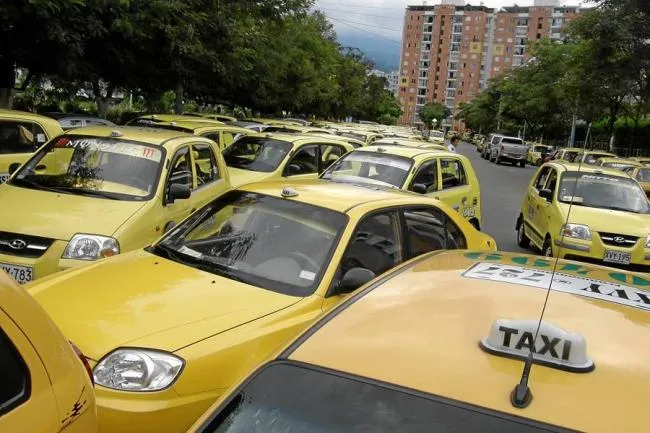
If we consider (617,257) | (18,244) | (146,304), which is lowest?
(617,257)

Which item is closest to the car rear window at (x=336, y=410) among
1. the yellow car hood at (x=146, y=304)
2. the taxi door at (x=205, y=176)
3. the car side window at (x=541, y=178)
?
the yellow car hood at (x=146, y=304)

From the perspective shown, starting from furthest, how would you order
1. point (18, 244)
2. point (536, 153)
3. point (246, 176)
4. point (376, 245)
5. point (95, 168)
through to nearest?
point (536, 153) < point (246, 176) < point (95, 168) < point (18, 244) < point (376, 245)

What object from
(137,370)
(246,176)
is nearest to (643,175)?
(246,176)

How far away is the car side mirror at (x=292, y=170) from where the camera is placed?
1050cm

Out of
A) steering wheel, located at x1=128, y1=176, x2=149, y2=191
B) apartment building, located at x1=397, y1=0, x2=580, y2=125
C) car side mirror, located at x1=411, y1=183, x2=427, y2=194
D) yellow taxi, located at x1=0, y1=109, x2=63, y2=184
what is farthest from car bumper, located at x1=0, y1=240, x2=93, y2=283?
apartment building, located at x1=397, y1=0, x2=580, y2=125

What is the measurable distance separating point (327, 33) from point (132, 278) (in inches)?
1858

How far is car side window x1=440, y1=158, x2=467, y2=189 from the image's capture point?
9.80 metres

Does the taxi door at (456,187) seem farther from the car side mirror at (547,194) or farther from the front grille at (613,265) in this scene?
the front grille at (613,265)

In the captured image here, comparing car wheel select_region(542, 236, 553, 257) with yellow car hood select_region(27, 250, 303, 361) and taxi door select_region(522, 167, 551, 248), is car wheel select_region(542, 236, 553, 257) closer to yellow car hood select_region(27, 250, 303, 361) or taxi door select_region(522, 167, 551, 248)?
taxi door select_region(522, 167, 551, 248)

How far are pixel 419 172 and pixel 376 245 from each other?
4968 mm

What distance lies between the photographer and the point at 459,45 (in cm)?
15325

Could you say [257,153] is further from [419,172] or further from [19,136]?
[19,136]

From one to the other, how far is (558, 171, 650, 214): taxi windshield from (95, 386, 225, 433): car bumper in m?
7.96

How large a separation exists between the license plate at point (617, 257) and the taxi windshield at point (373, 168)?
286 centimetres
